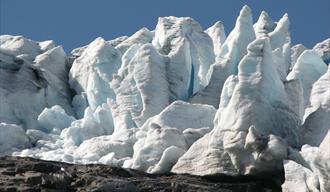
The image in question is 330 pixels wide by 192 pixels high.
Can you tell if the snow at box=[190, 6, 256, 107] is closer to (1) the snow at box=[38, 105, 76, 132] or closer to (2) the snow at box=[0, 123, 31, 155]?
(1) the snow at box=[38, 105, 76, 132]

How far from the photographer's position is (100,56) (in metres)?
57.5

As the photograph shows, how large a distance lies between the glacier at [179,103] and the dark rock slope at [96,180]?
58 cm

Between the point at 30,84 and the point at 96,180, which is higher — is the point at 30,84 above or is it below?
above

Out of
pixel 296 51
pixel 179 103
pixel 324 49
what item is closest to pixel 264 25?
pixel 296 51

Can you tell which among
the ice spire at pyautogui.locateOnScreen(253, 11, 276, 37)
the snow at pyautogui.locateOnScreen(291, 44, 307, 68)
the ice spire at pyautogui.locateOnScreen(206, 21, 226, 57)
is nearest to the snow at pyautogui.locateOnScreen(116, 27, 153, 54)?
the ice spire at pyautogui.locateOnScreen(206, 21, 226, 57)

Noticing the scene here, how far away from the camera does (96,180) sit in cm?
3309

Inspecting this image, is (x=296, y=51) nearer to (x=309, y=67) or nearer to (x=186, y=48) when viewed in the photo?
(x=186, y=48)

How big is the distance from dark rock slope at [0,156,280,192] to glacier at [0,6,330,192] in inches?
22.9

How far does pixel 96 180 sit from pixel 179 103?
9.90 metres

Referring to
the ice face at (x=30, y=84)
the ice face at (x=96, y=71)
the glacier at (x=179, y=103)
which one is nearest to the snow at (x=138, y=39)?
the glacier at (x=179, y=103)

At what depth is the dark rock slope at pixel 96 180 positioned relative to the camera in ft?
107

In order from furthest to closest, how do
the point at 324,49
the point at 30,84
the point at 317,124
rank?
1. the point at 324,49
2. the point at 30,84
3. the point at 317,124

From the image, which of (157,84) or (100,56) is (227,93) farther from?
(100,56)

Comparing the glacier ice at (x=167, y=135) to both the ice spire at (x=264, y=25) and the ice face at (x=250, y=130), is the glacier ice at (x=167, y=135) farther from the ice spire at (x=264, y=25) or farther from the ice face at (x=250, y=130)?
the ice spire at (x=264, y=25)
